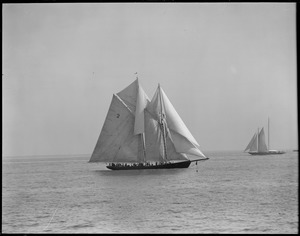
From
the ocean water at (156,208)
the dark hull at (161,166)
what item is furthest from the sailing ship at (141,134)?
the ocean water at (156,208)

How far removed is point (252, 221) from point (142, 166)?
2408 centimetres

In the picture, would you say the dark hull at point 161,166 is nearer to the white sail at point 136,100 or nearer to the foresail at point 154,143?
the foresail at point 154,143

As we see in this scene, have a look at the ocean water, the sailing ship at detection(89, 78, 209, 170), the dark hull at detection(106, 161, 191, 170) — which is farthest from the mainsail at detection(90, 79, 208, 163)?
the ocean water

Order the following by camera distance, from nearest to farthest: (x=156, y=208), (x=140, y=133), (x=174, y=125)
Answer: (x=156, y=208), (x=174, y=125), (x=140, y=133)

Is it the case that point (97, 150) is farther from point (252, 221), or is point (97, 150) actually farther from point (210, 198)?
point (252, 221)

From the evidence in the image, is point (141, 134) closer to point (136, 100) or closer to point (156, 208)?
point (136, 100)

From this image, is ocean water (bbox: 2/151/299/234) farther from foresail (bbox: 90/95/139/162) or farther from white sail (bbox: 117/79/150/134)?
white sail (bbox: 117/79/150/134)

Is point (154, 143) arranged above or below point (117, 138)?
below

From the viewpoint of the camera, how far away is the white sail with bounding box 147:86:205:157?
3816 centimetres

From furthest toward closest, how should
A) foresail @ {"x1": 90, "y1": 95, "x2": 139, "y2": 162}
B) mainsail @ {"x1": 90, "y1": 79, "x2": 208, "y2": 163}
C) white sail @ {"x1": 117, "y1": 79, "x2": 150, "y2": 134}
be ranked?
white sail @ {"x1": 117, "y1": 79, "x2": 150, "y2": 134}, foresail @ {"x1": 90, "y1": 95, "x2": 139, "y2": 162}, mainsail @ {"x1": 90, "y1": 79, "x2": 208, "y2": 163}

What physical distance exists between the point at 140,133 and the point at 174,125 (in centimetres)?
488

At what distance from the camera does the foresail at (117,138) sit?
1572 inches

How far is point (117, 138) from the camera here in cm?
4088

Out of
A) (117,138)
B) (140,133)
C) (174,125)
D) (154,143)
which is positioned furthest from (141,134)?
(174,125)
